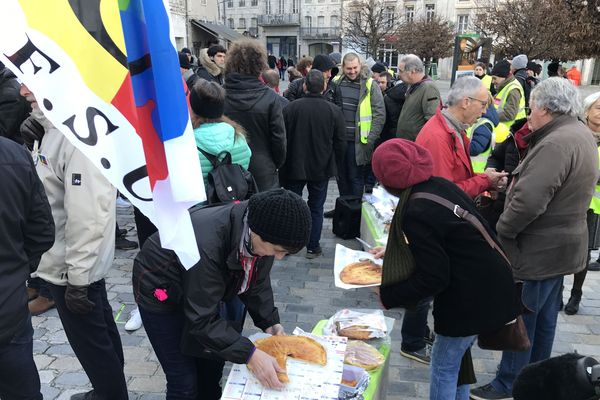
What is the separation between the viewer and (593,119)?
3.51m

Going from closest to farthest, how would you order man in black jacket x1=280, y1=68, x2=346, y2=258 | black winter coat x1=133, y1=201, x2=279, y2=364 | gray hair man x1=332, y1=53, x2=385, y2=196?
black winter coat x1=133, y1=201, x2=279, y2=364 < man in black jacket x1=280, y1=68, x2=346, y2=258 < gray hair man x1=332, y1=53, x2=385, y2=196

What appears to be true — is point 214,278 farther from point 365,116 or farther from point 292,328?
point 365,116

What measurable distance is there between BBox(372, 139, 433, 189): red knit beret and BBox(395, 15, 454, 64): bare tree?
31.8 metres

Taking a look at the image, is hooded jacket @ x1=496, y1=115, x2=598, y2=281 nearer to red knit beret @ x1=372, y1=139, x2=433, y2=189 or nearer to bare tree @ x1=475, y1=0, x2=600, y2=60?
red knit beret @ x1=372, y1=139, x2=433, y2=189

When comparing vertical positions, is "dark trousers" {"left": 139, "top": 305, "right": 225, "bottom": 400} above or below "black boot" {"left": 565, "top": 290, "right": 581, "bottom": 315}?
above

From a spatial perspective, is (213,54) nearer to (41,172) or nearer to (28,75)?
(41,172)

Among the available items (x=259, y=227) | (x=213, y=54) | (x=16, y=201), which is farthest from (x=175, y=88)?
(x=213, y=54)

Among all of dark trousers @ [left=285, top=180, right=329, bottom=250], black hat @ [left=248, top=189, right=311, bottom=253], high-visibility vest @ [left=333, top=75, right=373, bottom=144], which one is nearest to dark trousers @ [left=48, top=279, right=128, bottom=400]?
black hat @ [left=248, top=189, right=311, bottom=253]

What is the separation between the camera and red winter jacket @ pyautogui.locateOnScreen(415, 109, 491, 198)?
10.6ft

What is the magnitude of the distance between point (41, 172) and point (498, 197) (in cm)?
334

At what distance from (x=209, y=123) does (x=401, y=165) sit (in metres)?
1.58

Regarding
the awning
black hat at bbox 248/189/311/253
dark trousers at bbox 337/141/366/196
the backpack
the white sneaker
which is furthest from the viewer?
the awning

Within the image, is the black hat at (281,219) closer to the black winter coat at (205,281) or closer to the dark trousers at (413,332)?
the black winter coat at (205,281)

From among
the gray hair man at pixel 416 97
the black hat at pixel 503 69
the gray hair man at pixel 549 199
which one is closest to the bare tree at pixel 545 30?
the black hat at pixel 503 69
